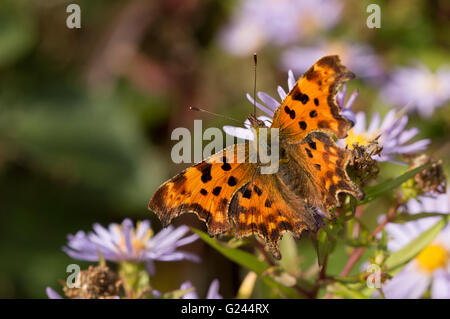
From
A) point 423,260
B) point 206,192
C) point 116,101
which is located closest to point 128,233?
point 206,192

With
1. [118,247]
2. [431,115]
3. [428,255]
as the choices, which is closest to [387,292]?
[428,255]

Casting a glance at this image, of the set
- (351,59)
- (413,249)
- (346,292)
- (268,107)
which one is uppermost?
(351,59)

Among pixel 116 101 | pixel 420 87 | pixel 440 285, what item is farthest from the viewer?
pixel 116 101

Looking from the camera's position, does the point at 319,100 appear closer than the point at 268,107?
Yes

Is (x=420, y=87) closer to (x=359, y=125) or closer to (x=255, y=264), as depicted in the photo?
(x=359, y=125)

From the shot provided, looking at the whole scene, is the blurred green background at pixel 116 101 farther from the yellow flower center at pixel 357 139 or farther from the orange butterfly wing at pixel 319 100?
the orange butterfly wing at pixel 319 100

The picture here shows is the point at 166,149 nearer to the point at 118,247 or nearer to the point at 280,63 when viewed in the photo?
the point at 280,63

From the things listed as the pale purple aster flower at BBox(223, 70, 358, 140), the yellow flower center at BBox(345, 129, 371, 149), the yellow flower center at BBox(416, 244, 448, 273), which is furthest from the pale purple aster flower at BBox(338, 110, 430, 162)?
the yellow flower center at BBox(416, 244, 448, 273)
